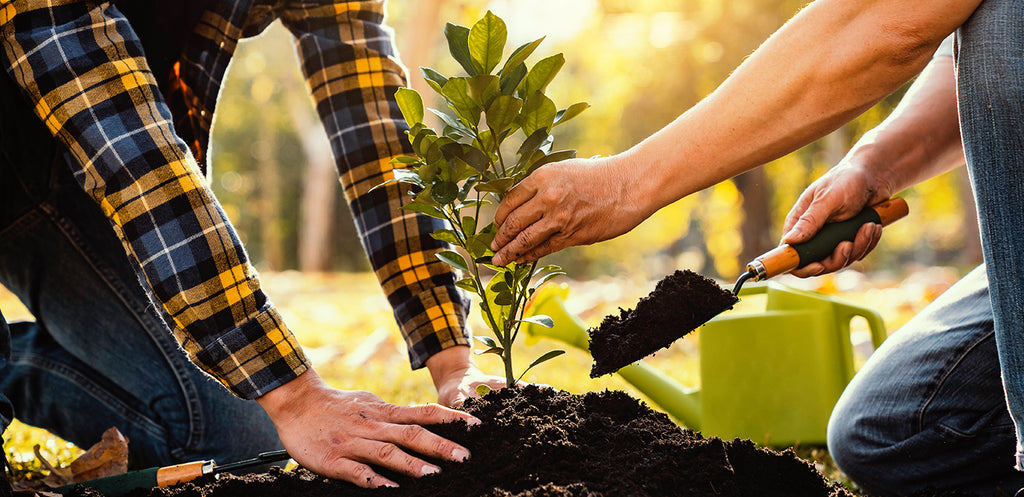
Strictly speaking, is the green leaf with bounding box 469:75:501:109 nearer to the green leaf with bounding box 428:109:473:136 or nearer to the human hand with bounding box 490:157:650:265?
the green leaf with bounding box 428:109:473:136

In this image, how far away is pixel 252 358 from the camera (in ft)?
4.91

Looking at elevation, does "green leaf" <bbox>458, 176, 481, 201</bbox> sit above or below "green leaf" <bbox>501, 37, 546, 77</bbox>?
below

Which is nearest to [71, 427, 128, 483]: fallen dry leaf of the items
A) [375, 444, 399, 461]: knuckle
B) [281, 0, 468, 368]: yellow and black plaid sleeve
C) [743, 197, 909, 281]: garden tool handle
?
[281, 0, 468, 368]: yellow and black plaid sleeve

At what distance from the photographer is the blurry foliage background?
A: 10602 millimetres

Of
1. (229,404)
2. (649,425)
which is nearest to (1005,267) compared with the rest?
(649,425)

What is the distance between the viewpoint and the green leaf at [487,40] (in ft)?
4.57

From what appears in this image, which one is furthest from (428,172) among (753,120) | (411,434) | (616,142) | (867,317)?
(616,142)

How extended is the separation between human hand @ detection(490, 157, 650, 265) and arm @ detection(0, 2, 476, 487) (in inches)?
15.8

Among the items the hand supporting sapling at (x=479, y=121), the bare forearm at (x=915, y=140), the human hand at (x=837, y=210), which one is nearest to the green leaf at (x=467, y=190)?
the hand supporting sapling at (x=479, y=121)

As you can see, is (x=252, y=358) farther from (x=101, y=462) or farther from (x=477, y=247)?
(x=101, y=462)

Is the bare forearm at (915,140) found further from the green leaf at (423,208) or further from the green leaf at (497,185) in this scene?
the green leaf at (423,208)

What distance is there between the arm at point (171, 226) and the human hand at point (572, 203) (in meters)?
0.40

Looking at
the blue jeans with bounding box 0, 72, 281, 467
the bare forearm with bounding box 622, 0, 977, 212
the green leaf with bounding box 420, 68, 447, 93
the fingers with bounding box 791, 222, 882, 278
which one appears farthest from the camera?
the blue jeans with bounding box 0, 72, 281, 467

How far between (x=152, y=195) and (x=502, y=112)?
0.73m
